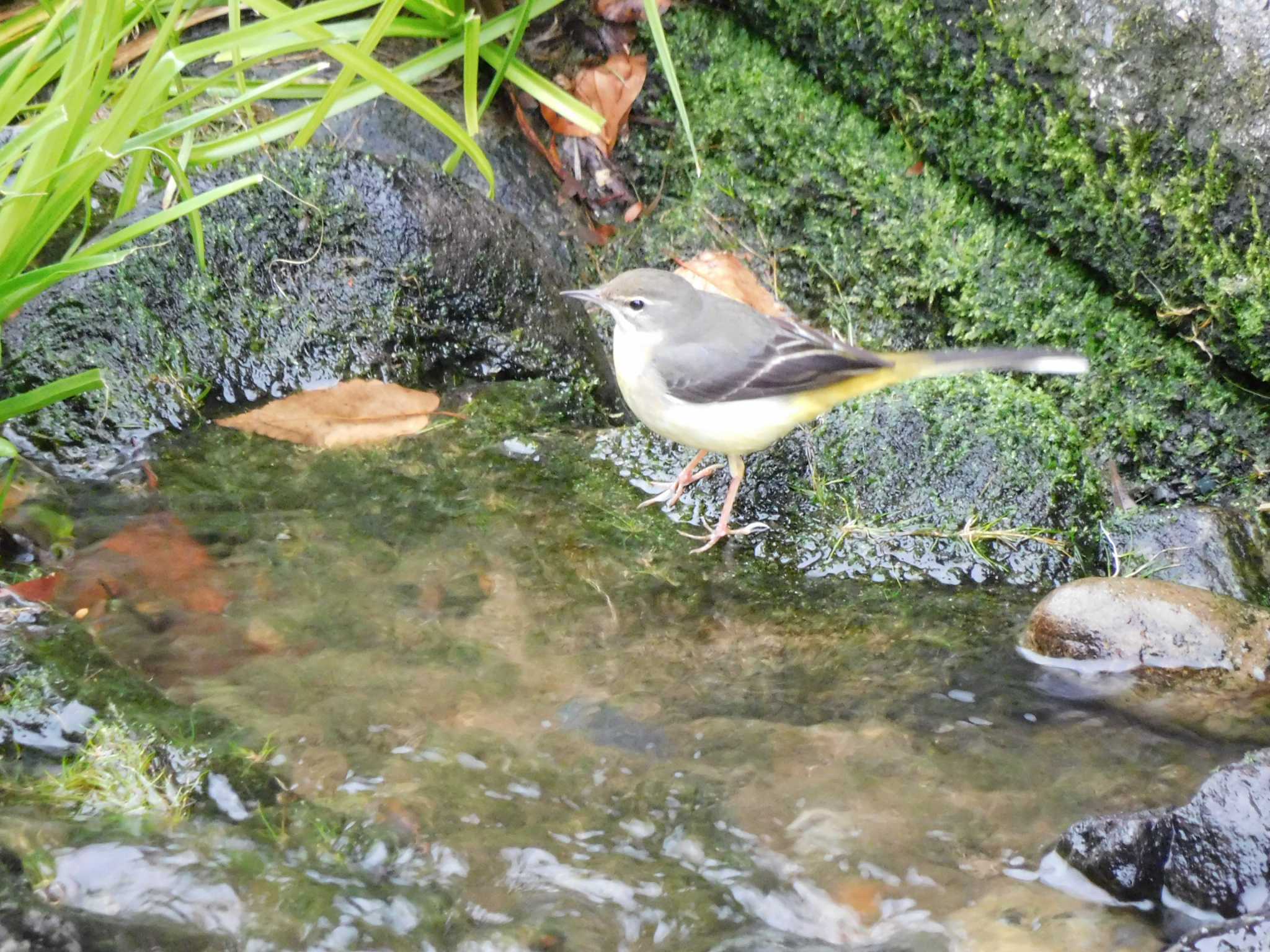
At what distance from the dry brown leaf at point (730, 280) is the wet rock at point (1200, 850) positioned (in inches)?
152

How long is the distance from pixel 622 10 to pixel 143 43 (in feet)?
9.25

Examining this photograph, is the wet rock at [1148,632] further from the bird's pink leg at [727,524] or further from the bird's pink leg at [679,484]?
the bird's pink leg at [679,484]

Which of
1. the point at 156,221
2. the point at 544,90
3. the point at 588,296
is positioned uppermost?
the point at 544,90

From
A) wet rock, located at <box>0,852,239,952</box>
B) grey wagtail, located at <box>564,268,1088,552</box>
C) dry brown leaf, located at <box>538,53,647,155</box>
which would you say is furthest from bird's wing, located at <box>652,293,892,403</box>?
wet rock, located at <box>0,852,239,952</box>

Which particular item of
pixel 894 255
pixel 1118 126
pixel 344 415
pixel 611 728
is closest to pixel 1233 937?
pixel 611 728

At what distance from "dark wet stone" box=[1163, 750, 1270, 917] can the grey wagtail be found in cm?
218

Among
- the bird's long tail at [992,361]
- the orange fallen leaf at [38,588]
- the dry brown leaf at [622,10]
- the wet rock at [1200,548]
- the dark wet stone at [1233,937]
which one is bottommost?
the orange fallen leaf at [38,588]

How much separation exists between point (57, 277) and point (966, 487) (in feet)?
12.7

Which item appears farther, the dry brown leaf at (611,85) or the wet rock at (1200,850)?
the dry brown leaf at (611,85)

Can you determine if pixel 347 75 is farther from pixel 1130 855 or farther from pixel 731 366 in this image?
pixel 1130 855

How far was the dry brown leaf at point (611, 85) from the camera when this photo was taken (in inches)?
272

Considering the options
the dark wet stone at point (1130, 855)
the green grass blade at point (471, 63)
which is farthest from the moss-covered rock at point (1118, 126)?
the dark wet stone at point (1130, 855)

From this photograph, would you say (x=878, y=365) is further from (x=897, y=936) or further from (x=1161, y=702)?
(x=897, y=936)

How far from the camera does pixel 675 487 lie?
530cm
